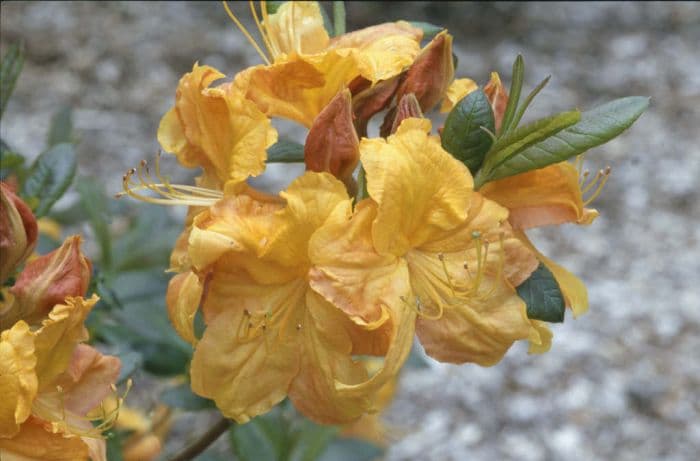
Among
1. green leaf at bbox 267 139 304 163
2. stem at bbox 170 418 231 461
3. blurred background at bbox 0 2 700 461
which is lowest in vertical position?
blurred background at bbox 0 2 700 461

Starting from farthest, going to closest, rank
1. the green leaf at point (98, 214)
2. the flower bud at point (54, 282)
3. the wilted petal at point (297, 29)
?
the green leaf at point (98, 214) < the wilted petal at point (297, 29) < the flower bud at point (54, 282)

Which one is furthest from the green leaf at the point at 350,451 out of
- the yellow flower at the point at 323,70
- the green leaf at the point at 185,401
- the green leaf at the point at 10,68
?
the yellow flower at the point at 323,70

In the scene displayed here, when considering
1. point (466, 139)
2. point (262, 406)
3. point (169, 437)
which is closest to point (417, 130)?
point (466, 139)

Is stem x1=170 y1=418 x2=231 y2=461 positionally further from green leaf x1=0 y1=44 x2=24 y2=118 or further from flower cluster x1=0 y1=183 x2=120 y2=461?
green leaf x1=0 y1=44 x2=24 y2=118

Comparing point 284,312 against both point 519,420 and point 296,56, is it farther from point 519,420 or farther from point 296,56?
point 519,420

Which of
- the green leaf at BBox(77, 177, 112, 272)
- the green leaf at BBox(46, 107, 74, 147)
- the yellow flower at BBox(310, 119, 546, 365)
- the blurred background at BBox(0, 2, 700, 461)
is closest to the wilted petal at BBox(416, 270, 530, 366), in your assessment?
the yellow flower at BBox(310, 119, 546, 365)

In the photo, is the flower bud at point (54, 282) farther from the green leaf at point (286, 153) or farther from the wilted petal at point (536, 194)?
the wilted petal at point (536, 194)
